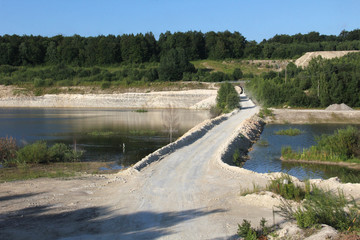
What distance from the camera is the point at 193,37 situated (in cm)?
11756

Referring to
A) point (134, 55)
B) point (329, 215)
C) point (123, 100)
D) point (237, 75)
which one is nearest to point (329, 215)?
point (329, 215)

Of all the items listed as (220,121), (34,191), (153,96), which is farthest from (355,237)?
(153,96)

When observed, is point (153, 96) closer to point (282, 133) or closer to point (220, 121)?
point (220, 121)

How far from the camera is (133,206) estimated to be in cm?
1017

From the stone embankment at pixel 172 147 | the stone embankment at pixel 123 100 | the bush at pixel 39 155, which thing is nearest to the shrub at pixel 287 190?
the stone embankment at pixel 172 147

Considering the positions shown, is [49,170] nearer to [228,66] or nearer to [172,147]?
[172,147]

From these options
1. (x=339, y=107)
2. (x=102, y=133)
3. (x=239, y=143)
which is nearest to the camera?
(x=239, y=143)

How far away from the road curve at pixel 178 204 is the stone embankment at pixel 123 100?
50668 millimetres

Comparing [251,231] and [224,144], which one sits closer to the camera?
[251,231]

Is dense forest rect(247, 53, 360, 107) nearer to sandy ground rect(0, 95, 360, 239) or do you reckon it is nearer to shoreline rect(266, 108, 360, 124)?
shoreline rect(266, 108, 360, 124)

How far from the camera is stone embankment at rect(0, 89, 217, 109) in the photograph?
69688mm

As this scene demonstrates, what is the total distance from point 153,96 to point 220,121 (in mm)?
39807

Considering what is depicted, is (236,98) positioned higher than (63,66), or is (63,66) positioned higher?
(63,66)

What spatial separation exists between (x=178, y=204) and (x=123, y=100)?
2560 inches
